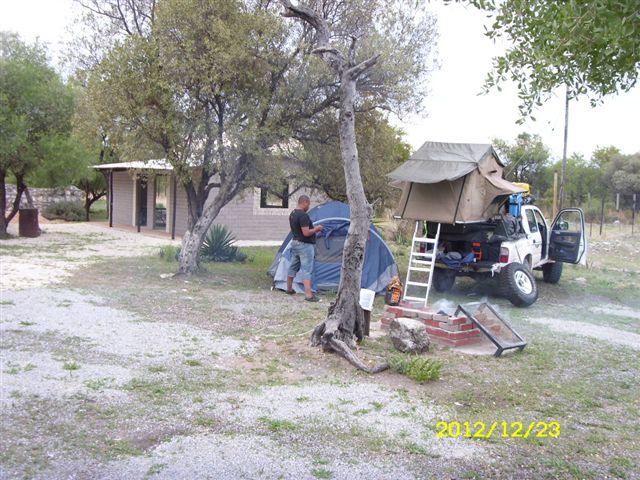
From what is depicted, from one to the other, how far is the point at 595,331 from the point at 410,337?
135 inches

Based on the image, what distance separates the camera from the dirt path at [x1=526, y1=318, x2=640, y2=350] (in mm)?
8463

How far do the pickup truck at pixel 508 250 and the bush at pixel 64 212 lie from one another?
2137 centimetres

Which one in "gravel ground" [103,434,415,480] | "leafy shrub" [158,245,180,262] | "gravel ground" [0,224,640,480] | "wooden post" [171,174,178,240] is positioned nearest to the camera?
"gravel ground" [103,434,415,480]

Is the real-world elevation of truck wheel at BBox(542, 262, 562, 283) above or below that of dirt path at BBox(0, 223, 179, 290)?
above

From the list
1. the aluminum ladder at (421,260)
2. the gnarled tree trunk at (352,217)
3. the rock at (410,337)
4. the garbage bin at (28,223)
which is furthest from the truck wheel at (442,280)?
the garbage bin at (28,223)

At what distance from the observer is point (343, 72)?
736 centimetres

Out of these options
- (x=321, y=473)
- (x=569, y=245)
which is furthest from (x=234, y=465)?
(x=569, y=245)

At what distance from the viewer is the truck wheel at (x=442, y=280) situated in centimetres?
1198

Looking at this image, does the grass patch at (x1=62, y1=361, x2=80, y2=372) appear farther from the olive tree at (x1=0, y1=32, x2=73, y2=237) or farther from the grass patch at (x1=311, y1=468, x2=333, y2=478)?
the olive tree at (x1=0, y1=32, x2=73, y2=237)

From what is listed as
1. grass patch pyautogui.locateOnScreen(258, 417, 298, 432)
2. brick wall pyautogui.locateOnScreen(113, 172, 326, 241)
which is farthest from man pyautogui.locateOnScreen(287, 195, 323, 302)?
brick wall pyautogui.locateOnScreen(113, 172, 326, 241)

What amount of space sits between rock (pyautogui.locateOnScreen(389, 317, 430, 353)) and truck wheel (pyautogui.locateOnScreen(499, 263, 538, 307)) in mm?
4074

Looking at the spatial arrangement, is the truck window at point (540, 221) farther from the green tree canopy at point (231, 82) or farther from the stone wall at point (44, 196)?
the stone wall at point (44, 196)

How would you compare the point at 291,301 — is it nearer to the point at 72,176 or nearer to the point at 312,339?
the point at 312,339

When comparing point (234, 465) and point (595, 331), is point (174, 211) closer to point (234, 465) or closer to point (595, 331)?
point (595, 331)
